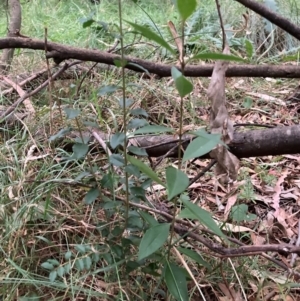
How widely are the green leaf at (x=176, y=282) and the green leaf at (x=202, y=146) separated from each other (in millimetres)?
214

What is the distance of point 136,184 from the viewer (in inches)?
36.8

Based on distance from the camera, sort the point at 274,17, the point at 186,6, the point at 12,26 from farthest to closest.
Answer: the point at 12,26 < the point at 274,17 < the point at 186,6

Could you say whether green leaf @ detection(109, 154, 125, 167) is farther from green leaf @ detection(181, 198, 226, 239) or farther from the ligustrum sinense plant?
green leaf @ detection(181, 198, 226, 239)

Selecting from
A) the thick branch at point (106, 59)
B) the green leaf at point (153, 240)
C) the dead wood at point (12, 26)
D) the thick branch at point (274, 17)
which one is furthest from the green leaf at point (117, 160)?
the dead wood at point (12, 26)

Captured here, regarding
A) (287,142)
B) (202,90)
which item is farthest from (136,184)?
(202,90)


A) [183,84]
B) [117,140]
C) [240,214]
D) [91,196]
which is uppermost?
[183,84]

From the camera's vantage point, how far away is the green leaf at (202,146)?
0.63 meters

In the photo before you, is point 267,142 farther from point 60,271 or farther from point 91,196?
point 60,271

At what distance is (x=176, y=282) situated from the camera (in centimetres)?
74

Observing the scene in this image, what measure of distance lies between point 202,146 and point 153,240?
0.52 ft

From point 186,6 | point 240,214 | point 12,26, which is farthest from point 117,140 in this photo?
point 12,26

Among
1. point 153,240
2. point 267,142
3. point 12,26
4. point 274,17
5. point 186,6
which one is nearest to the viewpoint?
point 186,6

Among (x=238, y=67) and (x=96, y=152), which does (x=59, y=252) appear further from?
(x=238, y=67)

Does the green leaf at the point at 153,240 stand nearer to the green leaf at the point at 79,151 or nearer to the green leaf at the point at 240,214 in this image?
the green leaf at the point at 79,151
